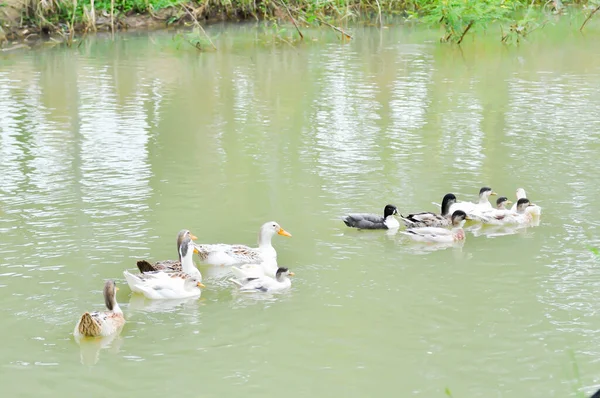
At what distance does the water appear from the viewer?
24.0 ft

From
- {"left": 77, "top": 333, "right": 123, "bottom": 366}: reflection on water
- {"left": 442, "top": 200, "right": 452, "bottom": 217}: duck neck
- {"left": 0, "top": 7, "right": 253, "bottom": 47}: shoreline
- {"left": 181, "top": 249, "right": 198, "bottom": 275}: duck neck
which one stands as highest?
{"left": 0, "top": 7, "right": 253, "bottom": 47}: shoreline

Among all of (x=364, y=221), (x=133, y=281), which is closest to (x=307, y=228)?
(x=364, y=221)

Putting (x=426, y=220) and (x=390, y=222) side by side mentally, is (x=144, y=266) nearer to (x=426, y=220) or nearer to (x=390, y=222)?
(x=390, y=222)

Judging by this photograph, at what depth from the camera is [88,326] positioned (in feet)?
25.1

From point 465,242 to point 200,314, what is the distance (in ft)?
10.5

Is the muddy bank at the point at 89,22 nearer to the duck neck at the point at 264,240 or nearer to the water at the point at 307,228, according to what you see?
the water at the point at 307,228

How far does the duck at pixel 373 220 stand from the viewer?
10.4m

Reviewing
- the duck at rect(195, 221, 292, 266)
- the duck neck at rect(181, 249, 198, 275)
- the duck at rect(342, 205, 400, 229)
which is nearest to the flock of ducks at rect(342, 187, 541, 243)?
the duck at rect(342, 205, 400, 229)

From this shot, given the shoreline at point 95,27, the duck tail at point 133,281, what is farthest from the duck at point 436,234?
the shoreline at point 95,27

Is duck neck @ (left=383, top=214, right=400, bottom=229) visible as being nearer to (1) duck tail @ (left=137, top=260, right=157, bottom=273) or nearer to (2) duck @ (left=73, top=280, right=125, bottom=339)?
(1) duck tail @ (left=137, top=260, right=157, bottom=273)

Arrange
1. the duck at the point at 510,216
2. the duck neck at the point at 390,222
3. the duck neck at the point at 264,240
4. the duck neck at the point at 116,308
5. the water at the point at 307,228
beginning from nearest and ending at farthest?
the water at the point at 307,228, the duck neck at the point at 116,308, the duck neck at the point at 264,240, the duck neck at the point at 390,222, the duck at the point at 510,216

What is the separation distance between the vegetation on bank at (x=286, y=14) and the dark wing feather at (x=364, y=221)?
52.7 feet

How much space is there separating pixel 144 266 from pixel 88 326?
137cm

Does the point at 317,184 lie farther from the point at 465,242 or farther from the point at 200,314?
the point at 200,314
